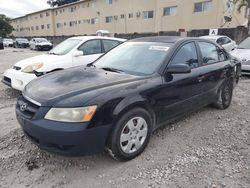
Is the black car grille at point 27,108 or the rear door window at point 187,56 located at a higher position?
the rear door window at point 187,56

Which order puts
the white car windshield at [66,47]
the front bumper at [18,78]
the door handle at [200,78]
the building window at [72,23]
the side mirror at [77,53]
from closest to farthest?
the door handle at [200,78]
the front bumper at [18,78]
the side mirror at [77,53]
the white car windshield at [66,47]
the building window at [72,23]

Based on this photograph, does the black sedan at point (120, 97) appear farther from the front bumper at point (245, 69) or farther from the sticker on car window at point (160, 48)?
the front bumper at point (245, 69)

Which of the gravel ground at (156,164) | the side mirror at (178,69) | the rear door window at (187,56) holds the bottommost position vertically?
the gravel ground at (156,164)

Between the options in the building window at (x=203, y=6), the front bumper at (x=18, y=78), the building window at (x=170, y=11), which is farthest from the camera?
the building window at (x=170, y=11)

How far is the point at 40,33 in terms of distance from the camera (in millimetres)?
51531

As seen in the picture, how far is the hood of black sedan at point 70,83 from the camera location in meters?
2.47

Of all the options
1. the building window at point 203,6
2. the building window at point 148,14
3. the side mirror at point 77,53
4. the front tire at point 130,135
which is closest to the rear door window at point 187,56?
the front tire at point 130,135

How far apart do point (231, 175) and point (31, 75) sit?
436 centimetres

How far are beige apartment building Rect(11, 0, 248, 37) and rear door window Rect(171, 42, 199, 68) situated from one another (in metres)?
20.5

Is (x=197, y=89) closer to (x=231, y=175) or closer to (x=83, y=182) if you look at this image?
(x=231, y=175)

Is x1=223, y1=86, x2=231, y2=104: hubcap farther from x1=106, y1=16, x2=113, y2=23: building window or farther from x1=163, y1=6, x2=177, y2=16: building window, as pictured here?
x1=106, y1=16, x2=113, y2=23: building window

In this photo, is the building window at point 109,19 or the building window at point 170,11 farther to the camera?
the building window at point 109,19

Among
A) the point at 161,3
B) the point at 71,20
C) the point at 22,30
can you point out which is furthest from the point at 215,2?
the point at 22,30

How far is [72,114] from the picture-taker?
229cm
